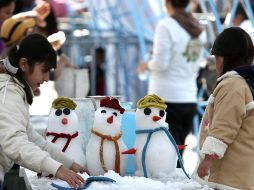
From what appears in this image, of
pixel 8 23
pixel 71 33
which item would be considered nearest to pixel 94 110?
pixel 8 23

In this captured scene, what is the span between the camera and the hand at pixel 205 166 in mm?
2473

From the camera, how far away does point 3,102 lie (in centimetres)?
246

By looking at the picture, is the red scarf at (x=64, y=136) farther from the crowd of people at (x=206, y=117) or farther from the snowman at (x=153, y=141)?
the snowman at (x=153, y=141)

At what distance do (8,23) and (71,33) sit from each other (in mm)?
2857

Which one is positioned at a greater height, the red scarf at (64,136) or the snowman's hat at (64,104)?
the snowman's hat at (64,104)

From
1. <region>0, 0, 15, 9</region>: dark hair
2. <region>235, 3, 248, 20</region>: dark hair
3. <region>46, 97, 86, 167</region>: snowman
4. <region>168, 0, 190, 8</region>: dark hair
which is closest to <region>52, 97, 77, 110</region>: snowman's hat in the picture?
<region>46, 97, 86, 167</region>: snowman

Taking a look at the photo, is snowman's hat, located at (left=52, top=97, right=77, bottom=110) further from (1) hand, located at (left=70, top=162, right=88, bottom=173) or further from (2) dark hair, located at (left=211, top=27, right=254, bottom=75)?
(2) dark hair, located at (left=211, top=27, right=254, bottom=75)

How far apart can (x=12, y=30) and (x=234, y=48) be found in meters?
1.98

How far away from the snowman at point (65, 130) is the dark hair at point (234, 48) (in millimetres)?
574

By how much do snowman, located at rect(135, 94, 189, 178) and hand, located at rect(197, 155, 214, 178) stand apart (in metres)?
0.23

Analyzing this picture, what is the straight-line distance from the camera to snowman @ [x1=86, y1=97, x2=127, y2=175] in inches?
104

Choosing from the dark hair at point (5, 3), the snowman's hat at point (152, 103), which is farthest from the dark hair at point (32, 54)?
the dark hair at point (5, 3)

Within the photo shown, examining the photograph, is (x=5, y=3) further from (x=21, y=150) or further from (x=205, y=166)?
(x=205, y=166)

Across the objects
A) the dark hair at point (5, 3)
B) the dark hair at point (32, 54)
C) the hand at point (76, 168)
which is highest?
the dark hair at point (5, 3)
